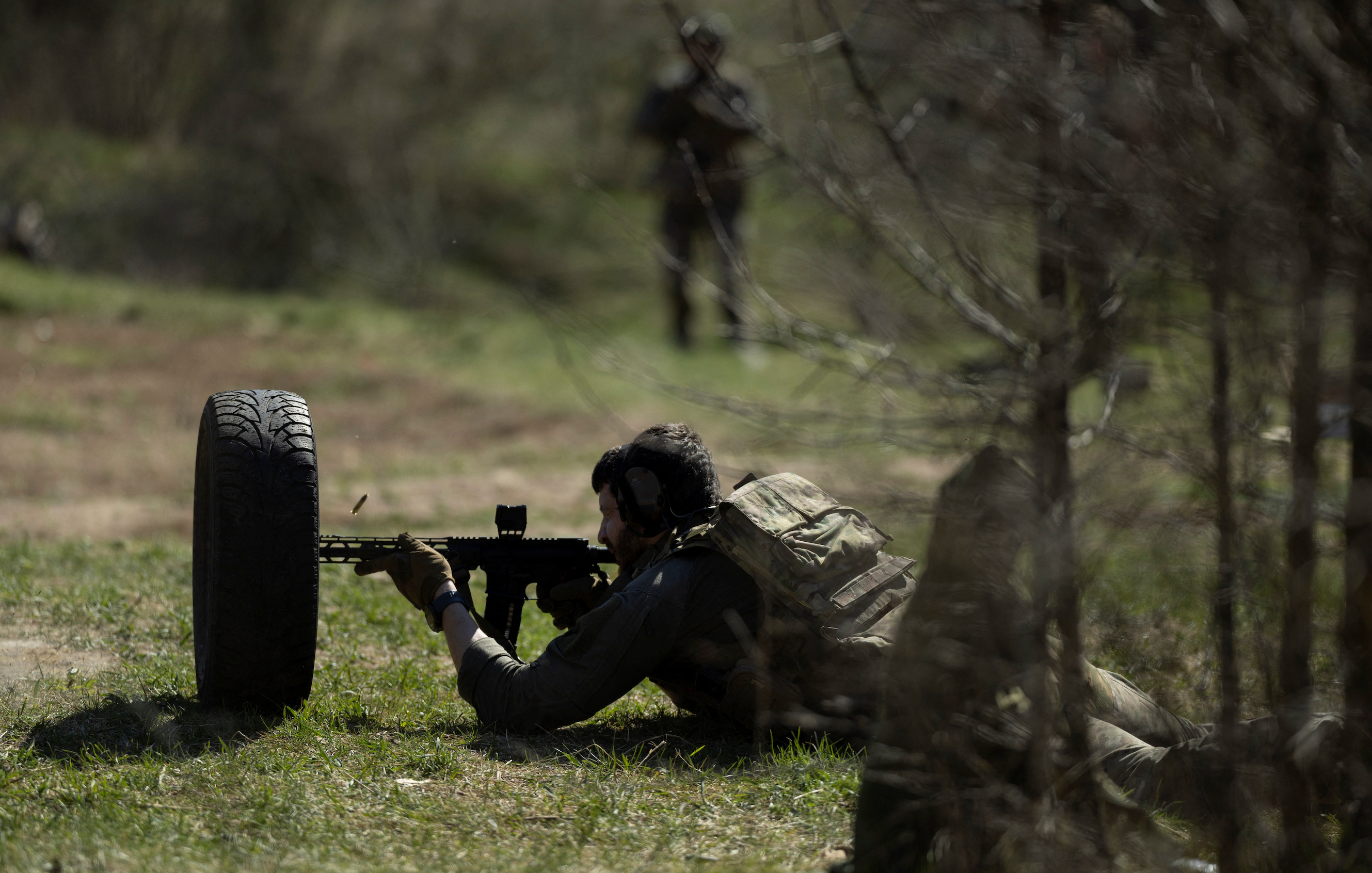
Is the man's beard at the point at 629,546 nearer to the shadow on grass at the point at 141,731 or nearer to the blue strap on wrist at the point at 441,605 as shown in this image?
the blue strap on wrist at the point at 441,605

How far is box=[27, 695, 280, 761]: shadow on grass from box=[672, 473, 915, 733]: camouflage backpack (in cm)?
133

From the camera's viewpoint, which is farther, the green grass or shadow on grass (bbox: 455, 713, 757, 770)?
shadow on grass (bbox: 455, 713, 757, 770)

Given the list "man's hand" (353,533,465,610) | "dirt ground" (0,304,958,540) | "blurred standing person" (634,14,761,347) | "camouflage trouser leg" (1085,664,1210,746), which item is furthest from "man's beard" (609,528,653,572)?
"blurred standing person" (634,14,761,347)

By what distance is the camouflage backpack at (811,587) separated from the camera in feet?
11.2

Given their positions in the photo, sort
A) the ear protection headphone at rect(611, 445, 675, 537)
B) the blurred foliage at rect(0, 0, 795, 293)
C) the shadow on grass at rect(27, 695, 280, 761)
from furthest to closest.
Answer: the blurred foliage at rect(0, 0, 795, 293)
the ear protection headphone at rect(611, 445, 675, 537)
the shadow on grass at rect(27, 695, 280, 761)

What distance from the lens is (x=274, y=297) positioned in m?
16.9

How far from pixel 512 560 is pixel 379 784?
921mm

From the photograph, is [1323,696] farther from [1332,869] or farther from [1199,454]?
[1199,454]

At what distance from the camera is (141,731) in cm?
364

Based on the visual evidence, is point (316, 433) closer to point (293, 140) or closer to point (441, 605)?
point (441, 605)

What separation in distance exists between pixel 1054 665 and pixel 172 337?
12747 millimetres

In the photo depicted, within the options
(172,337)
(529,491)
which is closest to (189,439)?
(529,491)

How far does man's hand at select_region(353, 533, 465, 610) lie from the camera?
390 centimetres

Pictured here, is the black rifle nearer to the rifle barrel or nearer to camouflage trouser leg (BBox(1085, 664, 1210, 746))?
the rifle barrel
